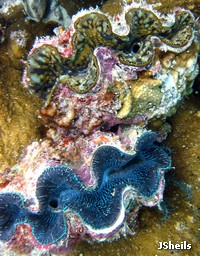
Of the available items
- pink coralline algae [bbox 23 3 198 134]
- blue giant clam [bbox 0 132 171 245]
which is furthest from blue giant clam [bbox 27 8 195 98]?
blue giant clam [bbox 0 132 171 245]

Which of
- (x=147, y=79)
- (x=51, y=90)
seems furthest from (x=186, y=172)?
(x=51, y=90)

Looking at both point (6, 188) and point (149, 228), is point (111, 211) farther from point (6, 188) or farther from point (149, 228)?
point (6, 188)

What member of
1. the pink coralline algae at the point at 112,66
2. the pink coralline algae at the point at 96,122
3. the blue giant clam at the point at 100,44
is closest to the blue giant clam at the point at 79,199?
the pink coralline algae at the point at 96,122

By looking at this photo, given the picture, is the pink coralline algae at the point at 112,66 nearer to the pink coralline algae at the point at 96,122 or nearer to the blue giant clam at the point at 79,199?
the pink coralline algae at the point at 96,122

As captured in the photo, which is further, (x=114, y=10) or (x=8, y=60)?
(x=8, y=60)

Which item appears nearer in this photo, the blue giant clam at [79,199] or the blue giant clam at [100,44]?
the blue giant clam at [100,44]

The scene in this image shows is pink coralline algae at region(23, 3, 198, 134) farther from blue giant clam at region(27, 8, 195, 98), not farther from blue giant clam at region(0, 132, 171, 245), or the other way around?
blue giant clam at region(0, 132, 171, 245)

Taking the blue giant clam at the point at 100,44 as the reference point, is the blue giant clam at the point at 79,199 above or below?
below
